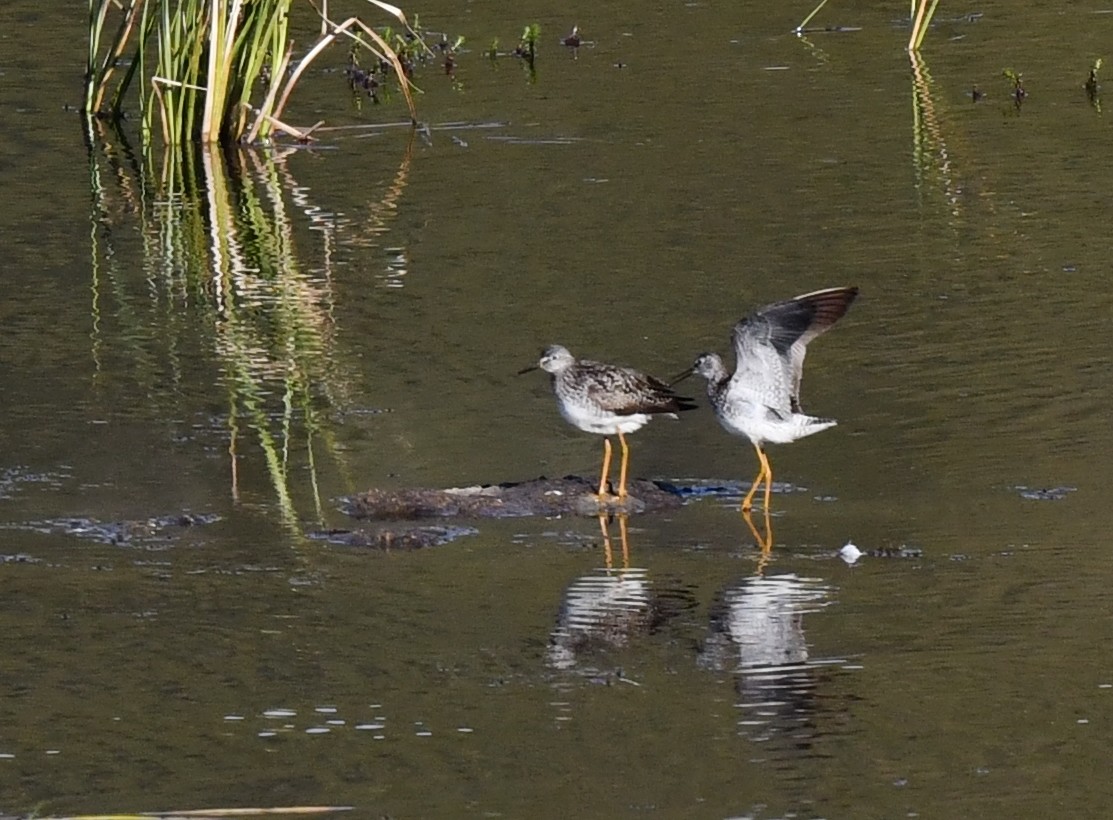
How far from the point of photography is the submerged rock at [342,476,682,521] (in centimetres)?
827

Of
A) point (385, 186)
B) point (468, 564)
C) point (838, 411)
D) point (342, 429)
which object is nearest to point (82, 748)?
point (468, 564)

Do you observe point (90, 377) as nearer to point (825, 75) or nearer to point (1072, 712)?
point (1072, 712)

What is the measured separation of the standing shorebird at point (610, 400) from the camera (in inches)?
347

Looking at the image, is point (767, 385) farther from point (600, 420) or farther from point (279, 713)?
point (279, 713)

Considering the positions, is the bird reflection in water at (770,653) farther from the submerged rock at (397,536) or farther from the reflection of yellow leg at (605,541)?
the submerged rock at (397,536)

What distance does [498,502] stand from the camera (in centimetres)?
831

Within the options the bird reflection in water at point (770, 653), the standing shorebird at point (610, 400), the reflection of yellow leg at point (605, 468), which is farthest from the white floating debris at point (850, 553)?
the standing shorebird at point (610, 400)

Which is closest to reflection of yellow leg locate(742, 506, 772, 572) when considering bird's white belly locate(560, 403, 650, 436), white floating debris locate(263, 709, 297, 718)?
bird's white belly locate(560, 403, 650, 436)

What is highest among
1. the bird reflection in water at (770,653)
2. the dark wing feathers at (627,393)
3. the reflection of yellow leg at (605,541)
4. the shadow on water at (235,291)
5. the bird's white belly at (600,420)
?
the dark wing feathers at (627,393)

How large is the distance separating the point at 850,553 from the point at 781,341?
1268 mm

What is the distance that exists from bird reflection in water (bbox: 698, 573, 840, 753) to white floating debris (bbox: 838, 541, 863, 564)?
0.74 ft

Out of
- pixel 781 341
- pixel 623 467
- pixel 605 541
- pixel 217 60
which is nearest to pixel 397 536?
pixel 605 541

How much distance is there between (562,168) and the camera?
51.4 ft

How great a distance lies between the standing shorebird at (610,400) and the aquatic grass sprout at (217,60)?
22.6 ft
